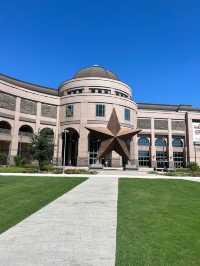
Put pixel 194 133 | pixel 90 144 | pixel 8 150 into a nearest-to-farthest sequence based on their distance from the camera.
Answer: pixel 8 150 < pixel 90 144 < pixel 194 133

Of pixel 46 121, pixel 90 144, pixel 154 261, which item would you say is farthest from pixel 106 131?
pixel 154 261

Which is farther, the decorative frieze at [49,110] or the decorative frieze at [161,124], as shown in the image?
the decorative frieze at [161,124]

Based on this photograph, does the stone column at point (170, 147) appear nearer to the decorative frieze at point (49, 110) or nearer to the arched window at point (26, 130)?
the decorative frieze at point (49, 110)

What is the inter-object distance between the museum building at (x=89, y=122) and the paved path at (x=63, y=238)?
36.5 meters

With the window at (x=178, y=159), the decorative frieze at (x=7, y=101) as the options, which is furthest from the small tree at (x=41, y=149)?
the window at (x=178, y=159)

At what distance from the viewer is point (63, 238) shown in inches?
239

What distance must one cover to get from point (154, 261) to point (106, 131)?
39.5 meters

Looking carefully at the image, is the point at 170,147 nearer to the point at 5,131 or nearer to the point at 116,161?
the point at 116,161

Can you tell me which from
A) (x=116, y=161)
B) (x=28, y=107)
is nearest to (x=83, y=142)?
(x=116, y=161)

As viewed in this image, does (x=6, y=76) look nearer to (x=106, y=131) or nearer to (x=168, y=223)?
(x=106, y=131)

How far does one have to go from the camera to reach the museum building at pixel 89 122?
57469 mm

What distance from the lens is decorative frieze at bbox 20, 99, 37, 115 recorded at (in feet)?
197

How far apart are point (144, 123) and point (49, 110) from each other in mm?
27028

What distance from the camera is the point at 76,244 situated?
5.65m
